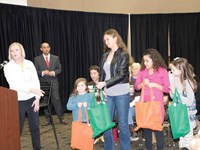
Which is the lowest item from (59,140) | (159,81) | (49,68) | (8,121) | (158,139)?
(59,140)

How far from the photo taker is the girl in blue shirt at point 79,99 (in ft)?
12.9

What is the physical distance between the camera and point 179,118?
3498mm

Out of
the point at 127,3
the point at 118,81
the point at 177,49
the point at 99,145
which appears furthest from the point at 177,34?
the point at 118,81

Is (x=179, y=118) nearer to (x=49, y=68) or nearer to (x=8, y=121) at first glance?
(x=8, y=121)

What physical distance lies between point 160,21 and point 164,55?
951 mm

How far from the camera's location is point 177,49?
8.89m

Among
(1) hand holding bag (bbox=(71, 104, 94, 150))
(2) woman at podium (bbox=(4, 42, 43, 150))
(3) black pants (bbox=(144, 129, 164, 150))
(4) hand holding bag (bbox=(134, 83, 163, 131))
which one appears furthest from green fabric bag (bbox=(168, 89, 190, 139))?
(2) woman at podium (bbox=(4, 42, 43, 150))

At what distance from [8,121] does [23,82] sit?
2.85 ft

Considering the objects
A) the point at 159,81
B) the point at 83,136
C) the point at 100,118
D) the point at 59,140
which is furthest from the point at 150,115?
the point at 59,140

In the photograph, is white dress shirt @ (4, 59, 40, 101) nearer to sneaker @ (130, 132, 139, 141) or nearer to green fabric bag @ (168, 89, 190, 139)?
green fabric bag @ (168, 89, 190, 139)

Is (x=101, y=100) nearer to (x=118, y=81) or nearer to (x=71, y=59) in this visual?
(x=118, y=81)

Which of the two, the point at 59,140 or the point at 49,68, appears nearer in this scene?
the point at 59,140

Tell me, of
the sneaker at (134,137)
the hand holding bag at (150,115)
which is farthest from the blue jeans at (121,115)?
the sneaker at (134,137)

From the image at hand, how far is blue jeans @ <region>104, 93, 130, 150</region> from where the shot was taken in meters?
3.54
